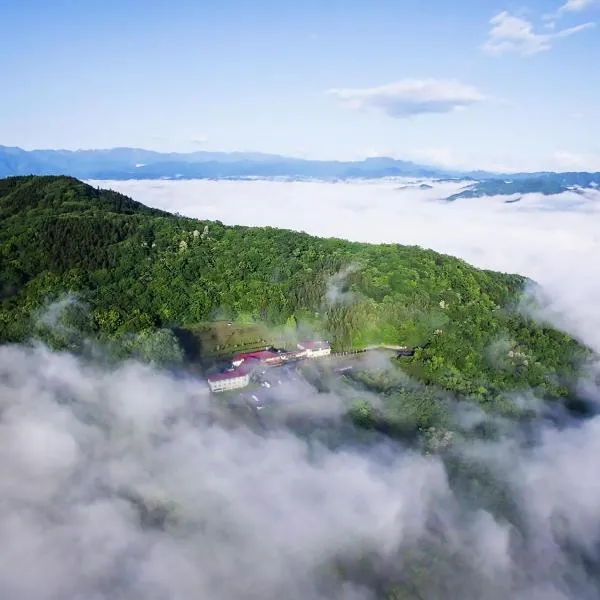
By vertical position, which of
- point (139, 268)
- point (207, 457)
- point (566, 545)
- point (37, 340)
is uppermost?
point (139, 268)

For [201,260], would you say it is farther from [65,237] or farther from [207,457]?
[207,457]

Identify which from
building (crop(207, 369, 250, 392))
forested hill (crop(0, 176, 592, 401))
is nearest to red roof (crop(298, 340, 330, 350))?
forested hill (crop(0, 176, 592, 401))

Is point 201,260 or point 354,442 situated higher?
point 201,260

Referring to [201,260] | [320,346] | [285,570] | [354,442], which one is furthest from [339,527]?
[201,260]

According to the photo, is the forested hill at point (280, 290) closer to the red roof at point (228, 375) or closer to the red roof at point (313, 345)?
the red roof at point (313, 345)

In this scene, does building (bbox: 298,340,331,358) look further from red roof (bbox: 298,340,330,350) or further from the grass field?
the grass field
